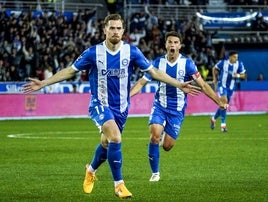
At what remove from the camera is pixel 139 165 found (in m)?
17.4

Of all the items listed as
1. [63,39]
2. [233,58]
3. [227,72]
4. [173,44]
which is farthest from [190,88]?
[63,39]

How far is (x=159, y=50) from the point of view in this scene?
43.4 metres

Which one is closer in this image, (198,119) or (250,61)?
(198,119)

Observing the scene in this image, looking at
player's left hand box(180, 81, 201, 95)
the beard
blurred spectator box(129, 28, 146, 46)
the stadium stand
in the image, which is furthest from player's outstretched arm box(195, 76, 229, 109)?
blurred spectator box(129, 28, 146, 46)

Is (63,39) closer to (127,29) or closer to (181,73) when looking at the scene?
(127,29)

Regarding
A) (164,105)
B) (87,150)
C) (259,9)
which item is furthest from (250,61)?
(164,105)

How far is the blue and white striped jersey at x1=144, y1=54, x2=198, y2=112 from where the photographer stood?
1577 centimetres

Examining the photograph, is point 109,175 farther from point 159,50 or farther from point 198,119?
point 159,50

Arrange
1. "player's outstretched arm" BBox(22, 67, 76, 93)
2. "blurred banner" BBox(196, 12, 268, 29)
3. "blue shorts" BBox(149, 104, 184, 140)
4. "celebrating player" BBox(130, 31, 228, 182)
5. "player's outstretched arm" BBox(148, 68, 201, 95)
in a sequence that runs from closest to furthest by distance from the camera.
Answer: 1. "player's outstretched arm" BBox(22, 67, 76, 93)
2. "player's outstretched arm" BBox(148, 68, 201, 95)
3. "celebrating player" BBox(130, 31, 228, 182)
4. "blue shorts" BBox(149, 104, 184, 140)
5. "blurred banner" BBox(196, 12, 268, 29)

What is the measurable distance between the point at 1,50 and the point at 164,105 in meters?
22.9

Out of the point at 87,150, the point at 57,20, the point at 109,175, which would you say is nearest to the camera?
the point at 109,175

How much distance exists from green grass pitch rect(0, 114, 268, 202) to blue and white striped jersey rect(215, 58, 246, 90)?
5.22ft

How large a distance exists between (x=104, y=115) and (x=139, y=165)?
5.06 meters

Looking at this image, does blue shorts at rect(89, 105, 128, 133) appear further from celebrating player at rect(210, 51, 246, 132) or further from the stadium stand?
the stadium stand
